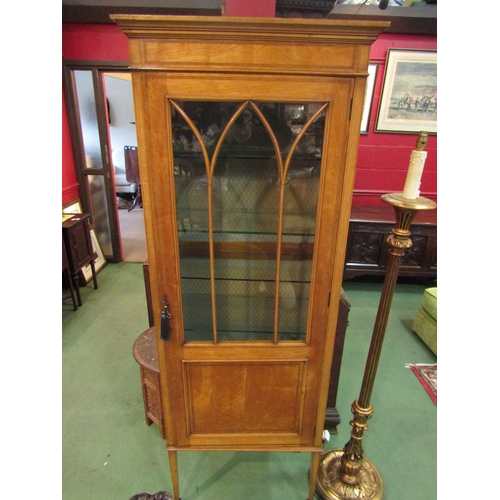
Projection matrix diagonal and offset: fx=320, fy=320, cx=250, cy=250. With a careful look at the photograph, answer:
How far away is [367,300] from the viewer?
3.08 meters

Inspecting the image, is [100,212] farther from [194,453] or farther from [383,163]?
[383,163]

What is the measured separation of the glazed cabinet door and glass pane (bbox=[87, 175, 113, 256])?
9.12ft

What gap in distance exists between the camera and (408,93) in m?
3.00

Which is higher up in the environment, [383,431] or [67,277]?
[67,277]

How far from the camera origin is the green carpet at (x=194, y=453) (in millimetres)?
1494

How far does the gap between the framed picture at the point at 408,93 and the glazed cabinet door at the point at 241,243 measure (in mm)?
2609

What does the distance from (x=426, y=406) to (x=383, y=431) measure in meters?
0.37

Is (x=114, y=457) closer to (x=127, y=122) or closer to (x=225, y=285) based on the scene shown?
(x=225, y=285)

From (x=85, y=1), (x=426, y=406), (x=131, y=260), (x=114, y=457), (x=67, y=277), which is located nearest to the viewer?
(x=114, y=457)

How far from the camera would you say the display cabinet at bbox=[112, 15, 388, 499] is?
81 centimetres

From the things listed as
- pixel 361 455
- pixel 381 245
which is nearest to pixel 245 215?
pixel 361 455

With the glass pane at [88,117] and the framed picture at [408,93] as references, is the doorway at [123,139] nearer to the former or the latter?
the glass pane at [88,117]

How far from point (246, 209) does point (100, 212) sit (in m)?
2.92

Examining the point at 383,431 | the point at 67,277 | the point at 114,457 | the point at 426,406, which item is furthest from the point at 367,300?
the point at 67,277
